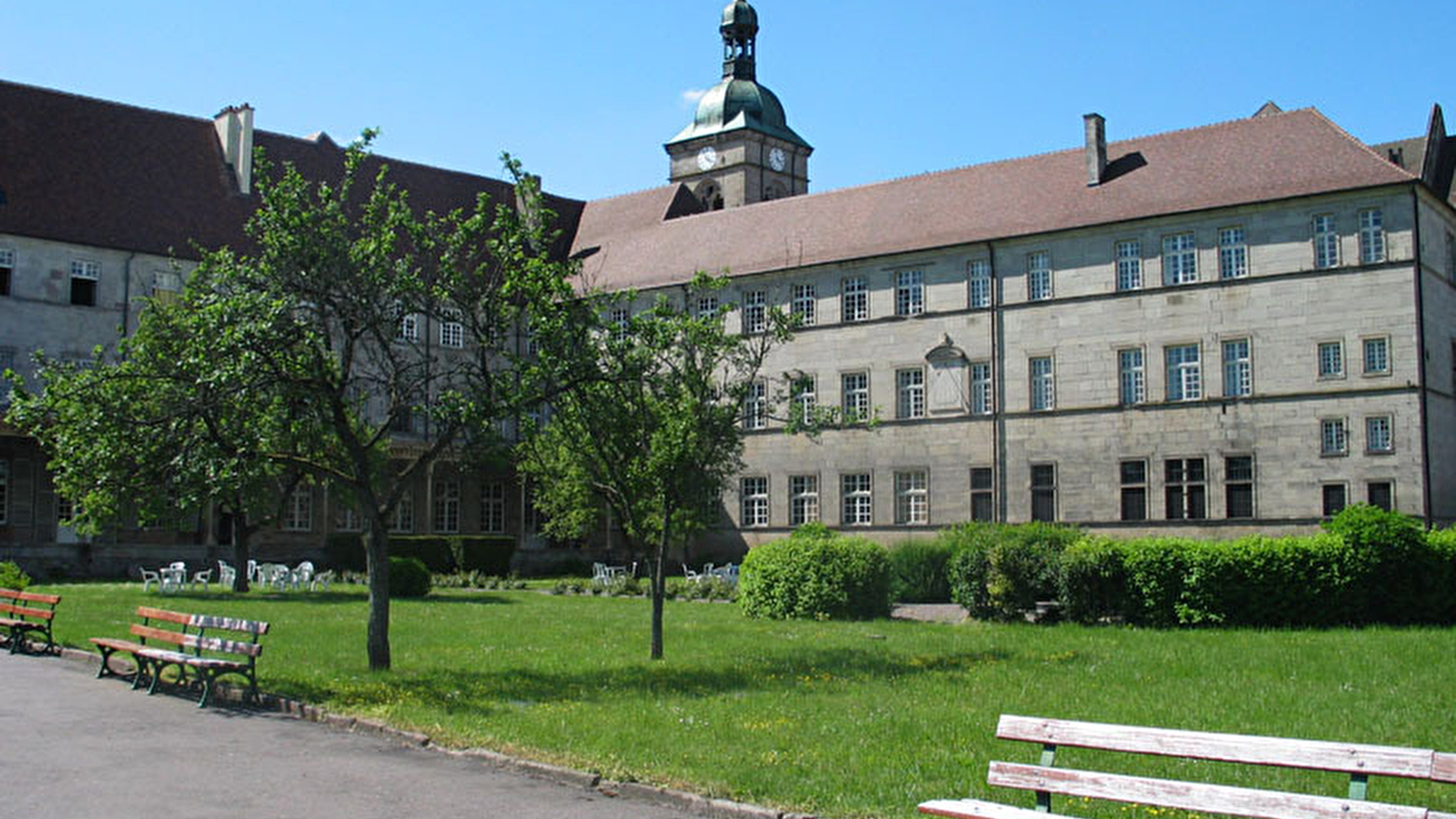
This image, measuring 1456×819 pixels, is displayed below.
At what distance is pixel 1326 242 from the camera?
37719mm

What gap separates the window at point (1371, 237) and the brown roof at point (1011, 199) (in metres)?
0.93

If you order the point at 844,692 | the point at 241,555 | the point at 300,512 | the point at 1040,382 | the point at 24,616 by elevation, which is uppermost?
the point at 1040,382

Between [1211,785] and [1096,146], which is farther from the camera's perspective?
[1096,146]

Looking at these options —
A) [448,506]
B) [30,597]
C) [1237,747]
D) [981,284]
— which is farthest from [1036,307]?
[1237,747]

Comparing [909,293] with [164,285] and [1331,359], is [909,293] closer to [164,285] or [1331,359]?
[1331,359]

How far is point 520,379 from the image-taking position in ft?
55.7

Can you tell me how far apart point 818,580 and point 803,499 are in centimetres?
2141

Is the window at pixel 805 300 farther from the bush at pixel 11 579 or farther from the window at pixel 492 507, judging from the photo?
the bush at pixel 11 579

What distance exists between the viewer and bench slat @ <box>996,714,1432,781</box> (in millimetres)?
6176

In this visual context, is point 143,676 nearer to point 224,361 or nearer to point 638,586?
point 224,361

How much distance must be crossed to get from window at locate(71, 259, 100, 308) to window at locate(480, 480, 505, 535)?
1634cm

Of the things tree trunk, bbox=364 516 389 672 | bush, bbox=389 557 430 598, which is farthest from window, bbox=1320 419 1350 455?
tree trunk, bbox=364 516 389 672

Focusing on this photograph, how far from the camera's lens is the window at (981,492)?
4272 cm

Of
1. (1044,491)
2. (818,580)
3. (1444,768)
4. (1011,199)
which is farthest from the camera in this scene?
(1011,199)
